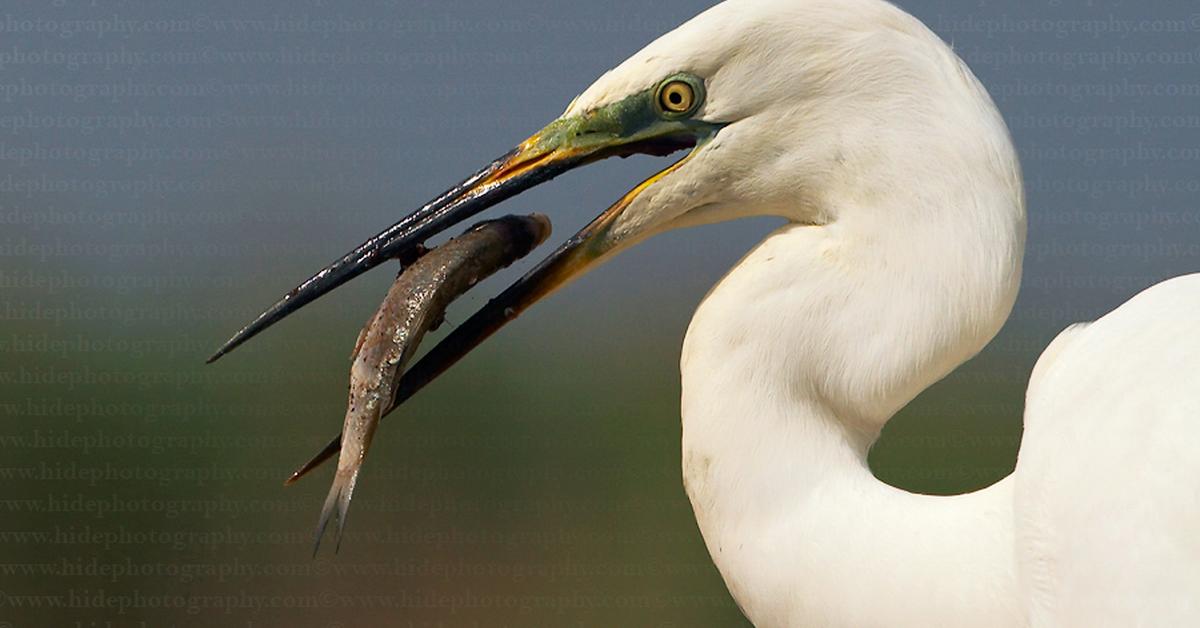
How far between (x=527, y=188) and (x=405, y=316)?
0.63 ft

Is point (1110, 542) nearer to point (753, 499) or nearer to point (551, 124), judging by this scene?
point (753, 499)

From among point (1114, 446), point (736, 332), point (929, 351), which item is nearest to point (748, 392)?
point (736, 332)

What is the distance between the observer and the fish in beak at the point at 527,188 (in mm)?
1499

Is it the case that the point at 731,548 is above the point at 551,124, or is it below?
below

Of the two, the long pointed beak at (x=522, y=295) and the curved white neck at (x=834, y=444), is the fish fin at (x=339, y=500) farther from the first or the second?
the curved white neck at (x=834, y=444)

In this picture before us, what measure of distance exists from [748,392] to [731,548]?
0.16 metres

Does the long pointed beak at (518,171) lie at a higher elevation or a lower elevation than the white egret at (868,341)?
higher

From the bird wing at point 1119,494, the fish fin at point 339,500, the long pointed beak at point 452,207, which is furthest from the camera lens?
the long pointed beak at point 452,207

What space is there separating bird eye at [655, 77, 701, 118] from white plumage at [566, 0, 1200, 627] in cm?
2

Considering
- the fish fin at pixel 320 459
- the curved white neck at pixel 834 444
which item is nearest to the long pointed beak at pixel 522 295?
the fish fin at pixel 320 459

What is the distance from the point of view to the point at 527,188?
1.55m

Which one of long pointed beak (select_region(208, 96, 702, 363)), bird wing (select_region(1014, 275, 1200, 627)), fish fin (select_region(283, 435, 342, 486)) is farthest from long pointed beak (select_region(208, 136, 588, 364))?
bird wing (select_region(1014, 275, 1200, 627))

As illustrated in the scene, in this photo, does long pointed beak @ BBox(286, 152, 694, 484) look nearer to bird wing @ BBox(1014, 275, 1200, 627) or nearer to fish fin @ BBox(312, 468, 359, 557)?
fish fin @ BBox(312, 468, 359, 557)

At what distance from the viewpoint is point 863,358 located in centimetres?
140
